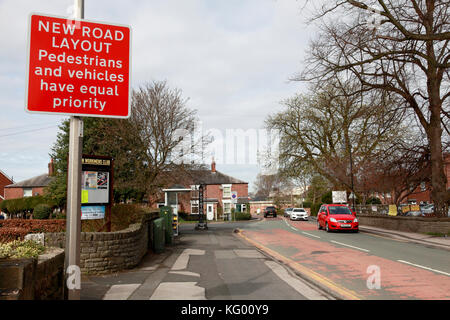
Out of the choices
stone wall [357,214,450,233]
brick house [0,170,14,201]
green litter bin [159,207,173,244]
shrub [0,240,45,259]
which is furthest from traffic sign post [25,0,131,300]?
brick house [0,170,14,201]

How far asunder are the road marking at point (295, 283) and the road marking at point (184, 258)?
104 inches

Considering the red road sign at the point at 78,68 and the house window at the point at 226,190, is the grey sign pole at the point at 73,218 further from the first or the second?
the house window at the point at 226,190

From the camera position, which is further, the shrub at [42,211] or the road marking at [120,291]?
the shrub at [42,211]

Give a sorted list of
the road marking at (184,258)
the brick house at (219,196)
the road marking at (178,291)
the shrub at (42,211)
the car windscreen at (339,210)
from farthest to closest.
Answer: the brick house at (219,196) < the shrub at (42,211) < the car windscreen at (339,210) < the road marking at (184,258) < the road marking at (178,291)

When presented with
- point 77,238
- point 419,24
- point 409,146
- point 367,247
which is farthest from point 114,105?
point 409,146

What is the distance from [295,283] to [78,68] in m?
6.76

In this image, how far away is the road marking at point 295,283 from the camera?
7.25 m

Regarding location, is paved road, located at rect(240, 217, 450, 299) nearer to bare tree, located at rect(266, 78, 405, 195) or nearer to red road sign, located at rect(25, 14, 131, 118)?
red road sign, located at rect(25, 14, 131, 118)

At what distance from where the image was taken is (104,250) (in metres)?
10.1

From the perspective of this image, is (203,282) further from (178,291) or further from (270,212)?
(270,212)

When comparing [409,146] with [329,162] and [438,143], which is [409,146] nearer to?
[438,143]
